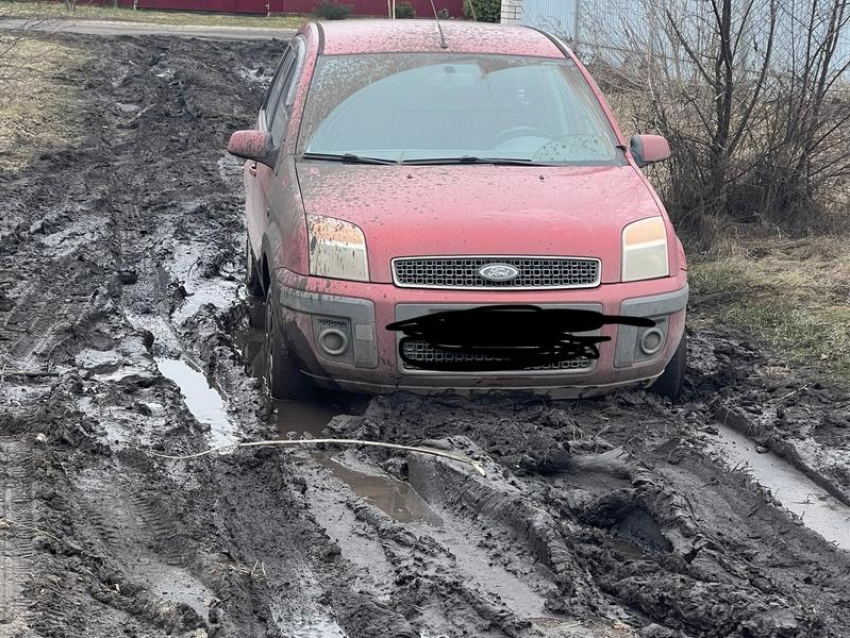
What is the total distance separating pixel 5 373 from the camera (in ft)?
21.6

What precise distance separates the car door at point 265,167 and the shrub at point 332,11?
3118 centimetres

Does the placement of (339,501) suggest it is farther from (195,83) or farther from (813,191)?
(195,83)

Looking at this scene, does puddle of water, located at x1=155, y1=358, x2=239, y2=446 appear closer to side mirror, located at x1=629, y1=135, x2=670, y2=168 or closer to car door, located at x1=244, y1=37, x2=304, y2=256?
car door, located at x1=244, y1=37, x2=304, y2=256

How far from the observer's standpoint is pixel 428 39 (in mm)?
7781

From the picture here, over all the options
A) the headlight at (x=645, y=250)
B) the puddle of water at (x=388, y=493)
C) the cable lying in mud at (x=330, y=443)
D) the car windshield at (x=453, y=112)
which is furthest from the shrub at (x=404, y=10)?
the puddle of water at (x=388, y=493)

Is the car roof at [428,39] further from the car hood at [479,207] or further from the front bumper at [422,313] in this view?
the front bumper at [422,313]

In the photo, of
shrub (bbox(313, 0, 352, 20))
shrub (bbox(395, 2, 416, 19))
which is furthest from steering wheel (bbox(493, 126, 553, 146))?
shrub (bbox(395, 2, 416, 19))

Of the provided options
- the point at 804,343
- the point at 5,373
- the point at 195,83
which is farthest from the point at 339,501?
the point at 195,83

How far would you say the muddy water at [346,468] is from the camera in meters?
5.34

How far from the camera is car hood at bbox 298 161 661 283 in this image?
612cm

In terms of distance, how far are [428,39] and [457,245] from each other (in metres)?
2.19

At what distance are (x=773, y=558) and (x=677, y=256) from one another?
2146 millimetres

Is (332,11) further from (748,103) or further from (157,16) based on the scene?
(748,103)

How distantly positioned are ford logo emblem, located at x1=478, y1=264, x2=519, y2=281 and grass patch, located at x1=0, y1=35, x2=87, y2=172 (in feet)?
27.4
